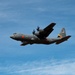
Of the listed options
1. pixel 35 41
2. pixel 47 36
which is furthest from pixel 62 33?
pixel 35 41

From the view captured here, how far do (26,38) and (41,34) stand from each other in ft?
22.3

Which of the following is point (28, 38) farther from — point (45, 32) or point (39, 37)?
point (45, 32)

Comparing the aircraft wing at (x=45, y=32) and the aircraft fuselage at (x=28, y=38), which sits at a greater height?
the aircraft wing at (x=45, y=32)

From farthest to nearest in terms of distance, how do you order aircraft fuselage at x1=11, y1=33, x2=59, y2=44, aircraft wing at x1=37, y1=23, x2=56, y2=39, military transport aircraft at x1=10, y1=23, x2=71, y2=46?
aircraft wing at x1=37, y1=23, x2=56, y2=39
military transport aircraft at x1=10, y1=23, x2=71, y2=46
aircraft fuselage at x1=11, y1=33, x2=59, y2=44

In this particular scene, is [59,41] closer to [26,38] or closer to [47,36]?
[47,36]

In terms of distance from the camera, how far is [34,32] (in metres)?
107

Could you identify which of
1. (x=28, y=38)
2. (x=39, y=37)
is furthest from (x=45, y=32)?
(x=28, y=38)

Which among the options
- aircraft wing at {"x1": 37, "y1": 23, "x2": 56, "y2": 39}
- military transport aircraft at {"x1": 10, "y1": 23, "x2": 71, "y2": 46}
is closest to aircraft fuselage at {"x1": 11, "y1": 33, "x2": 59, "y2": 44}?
military transport aircraft at {"x1": 10, "y1": 23, "x2": 71, "y2": 46}

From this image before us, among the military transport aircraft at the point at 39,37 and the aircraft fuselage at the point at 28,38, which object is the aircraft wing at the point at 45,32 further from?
the aircraft fuselage at the point at 28,38

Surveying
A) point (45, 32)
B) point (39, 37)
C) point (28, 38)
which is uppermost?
point (45, 32)

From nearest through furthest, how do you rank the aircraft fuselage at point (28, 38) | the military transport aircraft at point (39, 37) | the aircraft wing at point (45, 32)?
the aircraft fuselage at point (28, 38) → the military transport aircraft at point (39, 37) → the aircraft wing at point (45, 32)

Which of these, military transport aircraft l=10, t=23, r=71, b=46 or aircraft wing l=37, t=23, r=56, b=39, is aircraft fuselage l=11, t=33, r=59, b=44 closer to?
military transport aircraft l=10, t=23, r=71, b=46

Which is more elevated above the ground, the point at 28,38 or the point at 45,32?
the point at 45,32

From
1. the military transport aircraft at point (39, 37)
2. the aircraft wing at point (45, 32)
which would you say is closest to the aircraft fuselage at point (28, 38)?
the military transport aircraft at point (39, 37)
